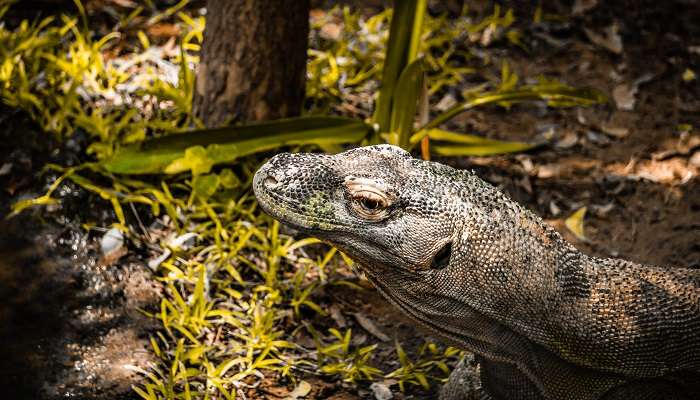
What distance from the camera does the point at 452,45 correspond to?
6.80 metres

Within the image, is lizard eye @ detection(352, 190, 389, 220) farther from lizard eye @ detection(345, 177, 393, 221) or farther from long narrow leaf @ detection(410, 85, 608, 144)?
long narrow leaf @ detection(410, 85, 608, 144)

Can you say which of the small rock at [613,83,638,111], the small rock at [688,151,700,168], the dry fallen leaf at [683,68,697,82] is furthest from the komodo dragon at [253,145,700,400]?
the dry fallen leaf at [683,68,697,82]

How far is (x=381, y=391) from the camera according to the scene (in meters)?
4.20

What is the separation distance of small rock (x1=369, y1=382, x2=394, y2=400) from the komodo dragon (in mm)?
849

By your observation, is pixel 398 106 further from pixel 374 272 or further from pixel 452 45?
pixel 374 272

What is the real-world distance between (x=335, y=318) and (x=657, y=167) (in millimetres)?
2495

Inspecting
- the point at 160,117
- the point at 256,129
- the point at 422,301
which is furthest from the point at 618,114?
the point at 422,301

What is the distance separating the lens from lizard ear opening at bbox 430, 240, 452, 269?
3.20 metres

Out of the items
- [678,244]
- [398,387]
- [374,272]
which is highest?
[374,272]

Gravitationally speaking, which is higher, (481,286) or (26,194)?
(481,286)

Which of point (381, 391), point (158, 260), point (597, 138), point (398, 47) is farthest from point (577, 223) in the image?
point (158, 260)

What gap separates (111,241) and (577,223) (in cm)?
269

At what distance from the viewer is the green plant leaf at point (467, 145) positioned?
555 cm

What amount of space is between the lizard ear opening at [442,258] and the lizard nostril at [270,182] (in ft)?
2.09
